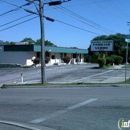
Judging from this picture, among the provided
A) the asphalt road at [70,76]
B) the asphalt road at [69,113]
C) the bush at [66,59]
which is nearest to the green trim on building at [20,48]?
the bush at [66,59]

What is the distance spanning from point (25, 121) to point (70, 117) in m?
1.46

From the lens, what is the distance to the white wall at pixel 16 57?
48688mm

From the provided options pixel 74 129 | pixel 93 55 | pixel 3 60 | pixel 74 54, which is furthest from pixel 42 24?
pixel 93 55

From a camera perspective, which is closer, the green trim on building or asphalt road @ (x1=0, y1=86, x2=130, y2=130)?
asphalt road @ (x1=0, y1=86, x2=130, y2=130)

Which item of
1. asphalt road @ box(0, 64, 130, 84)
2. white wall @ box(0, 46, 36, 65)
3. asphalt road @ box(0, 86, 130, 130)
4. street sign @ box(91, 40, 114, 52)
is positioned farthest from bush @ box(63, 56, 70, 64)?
asphalt road @ box(0, 86, 130, 130)

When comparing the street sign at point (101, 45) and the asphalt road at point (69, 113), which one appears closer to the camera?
the asphalt road at point (69, 113)

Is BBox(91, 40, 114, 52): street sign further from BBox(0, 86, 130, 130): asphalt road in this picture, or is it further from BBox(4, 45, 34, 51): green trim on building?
BBox(0, 86, 130, 130): asphalt road

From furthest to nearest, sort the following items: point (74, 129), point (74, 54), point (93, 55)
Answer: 1. point (93, 55)
2. point (74, 54)
3. point (74, 129)

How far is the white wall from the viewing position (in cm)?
4869

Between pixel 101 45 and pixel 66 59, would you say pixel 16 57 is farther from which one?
pixel 101 45

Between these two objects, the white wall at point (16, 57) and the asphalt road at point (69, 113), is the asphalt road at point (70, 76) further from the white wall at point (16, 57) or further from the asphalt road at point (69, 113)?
the white wall at point (16, 57)

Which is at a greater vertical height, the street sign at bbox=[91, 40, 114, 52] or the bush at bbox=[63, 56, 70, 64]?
the street sign at bbox=[91, 40, 114, 52]

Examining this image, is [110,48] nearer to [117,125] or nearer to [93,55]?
[117,125]

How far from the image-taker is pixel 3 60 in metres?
50.5
